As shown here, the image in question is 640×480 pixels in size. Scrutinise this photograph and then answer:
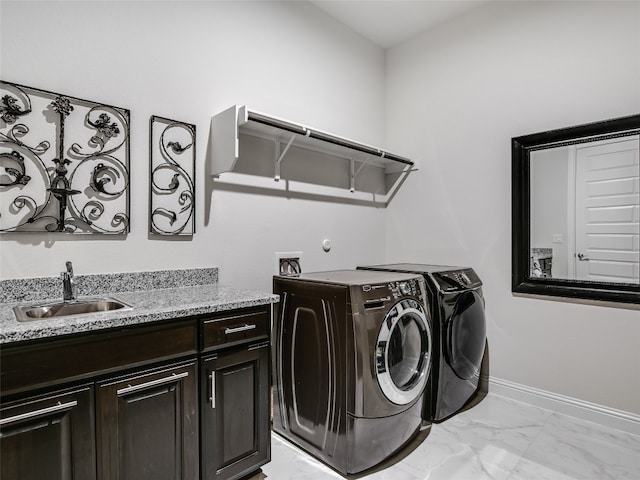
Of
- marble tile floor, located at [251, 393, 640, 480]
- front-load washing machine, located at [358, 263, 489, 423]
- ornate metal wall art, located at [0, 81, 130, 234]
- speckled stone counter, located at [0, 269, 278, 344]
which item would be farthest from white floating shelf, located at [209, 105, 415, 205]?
marble tile floor, located at [251, 393, 640, 480]

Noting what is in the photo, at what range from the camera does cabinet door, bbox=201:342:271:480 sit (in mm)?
1539

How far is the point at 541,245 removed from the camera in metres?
2.48

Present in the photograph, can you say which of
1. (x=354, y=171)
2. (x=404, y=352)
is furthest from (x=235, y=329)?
(x=354, y=171)

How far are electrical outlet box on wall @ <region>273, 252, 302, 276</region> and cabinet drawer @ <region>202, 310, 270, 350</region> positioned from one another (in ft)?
2.47

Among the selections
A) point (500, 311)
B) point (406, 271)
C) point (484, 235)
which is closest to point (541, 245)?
point (484, 235)

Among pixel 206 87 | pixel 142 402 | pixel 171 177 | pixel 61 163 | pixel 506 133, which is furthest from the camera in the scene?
pixel 506 133

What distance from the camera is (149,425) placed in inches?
54.3

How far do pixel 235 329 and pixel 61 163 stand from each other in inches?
42.8

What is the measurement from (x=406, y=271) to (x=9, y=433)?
6.80 feet

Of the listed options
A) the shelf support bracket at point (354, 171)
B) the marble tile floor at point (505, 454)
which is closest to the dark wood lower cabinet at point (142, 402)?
the marble tile floor at point (505, 454)

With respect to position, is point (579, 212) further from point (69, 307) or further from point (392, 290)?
point (69, 307)

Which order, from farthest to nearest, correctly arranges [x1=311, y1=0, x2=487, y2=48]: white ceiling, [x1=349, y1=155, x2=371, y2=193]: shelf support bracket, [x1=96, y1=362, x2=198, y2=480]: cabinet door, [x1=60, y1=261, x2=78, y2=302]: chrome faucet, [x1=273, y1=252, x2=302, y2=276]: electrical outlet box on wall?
1. [x1=349, y1=155, x2=371, y2=193]: shelf support bracket
2. [x1=311, y1=0, x2=487, y2=48]: white ceiling
3. [x1=273, y1=252, x2=302, y2=276]: electrical outlet box on wall
4. [x1=60, y1=261, x2=78, y2=302]: chrome faucet
5. [x1=96, y1=362, x2=198, y2=480]: cabinet door

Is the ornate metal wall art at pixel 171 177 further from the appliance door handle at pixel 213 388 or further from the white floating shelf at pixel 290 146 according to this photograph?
the appliance door handle at pixel 213 388

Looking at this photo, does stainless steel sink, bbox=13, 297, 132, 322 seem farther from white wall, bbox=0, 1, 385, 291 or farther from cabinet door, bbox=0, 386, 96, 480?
cabinet door, bbox=0, 386, 96, 480
